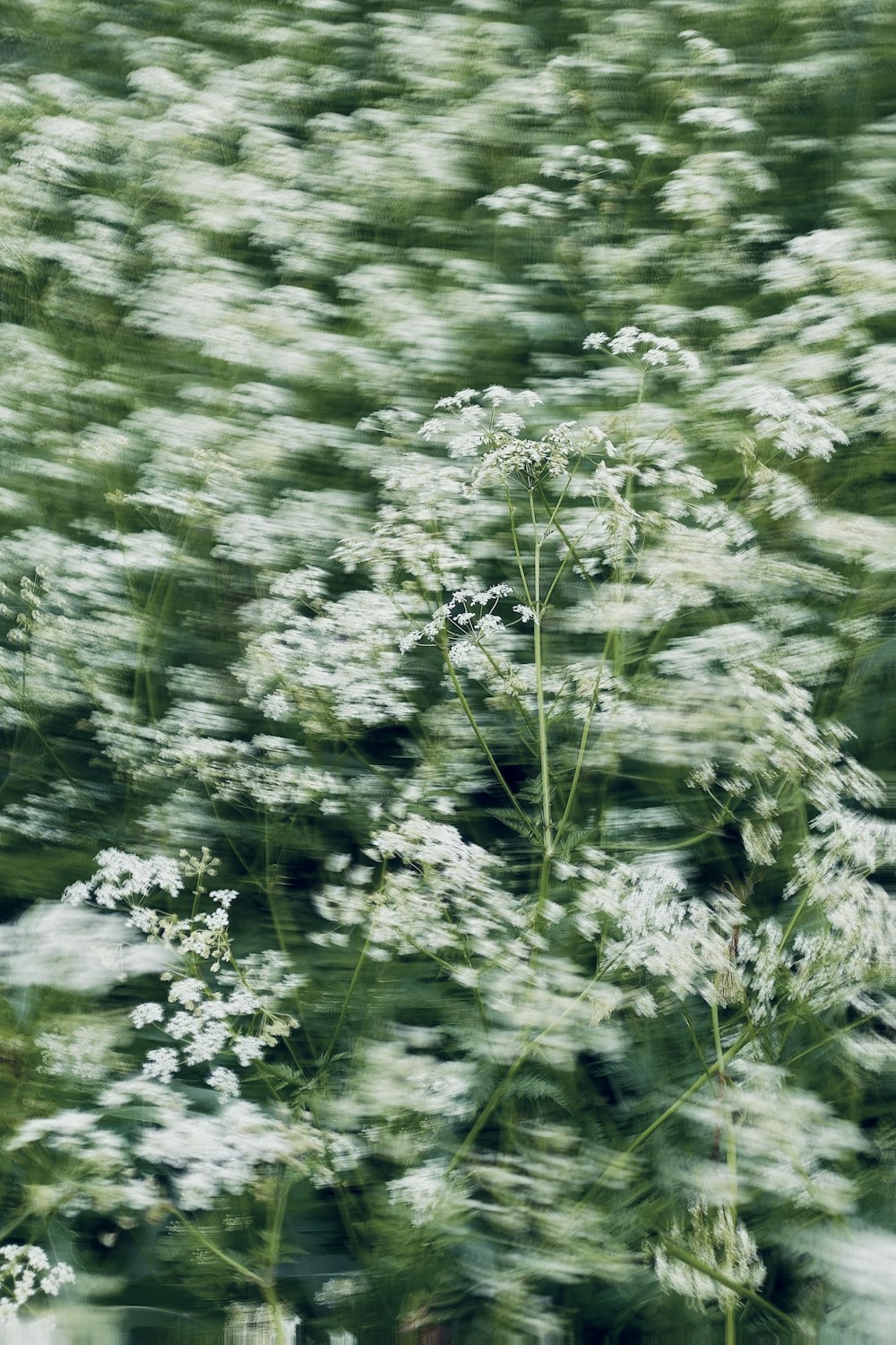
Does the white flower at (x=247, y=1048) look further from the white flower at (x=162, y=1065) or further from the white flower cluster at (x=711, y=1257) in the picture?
the white flower cluster at (x=711, y=1257)

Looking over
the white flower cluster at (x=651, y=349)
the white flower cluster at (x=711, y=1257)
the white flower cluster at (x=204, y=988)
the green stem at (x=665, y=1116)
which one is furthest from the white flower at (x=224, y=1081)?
the white flower cluster at (x=651, y=349)

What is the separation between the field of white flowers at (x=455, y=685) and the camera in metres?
1.70

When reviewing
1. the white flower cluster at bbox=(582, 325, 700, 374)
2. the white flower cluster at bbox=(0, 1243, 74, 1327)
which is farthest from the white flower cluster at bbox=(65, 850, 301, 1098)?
the white flower cluster at bbox=(582, 325, 700, 374)

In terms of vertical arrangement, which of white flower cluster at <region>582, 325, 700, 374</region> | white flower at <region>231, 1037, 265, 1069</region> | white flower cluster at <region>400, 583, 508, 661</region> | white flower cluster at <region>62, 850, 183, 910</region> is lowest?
white flower at <region>231, 1037, 265, 1069</region>

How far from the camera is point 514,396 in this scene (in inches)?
87.7

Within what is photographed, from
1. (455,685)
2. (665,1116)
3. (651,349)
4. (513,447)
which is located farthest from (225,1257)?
(651,349)

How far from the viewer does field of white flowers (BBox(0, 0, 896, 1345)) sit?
1.70 meters

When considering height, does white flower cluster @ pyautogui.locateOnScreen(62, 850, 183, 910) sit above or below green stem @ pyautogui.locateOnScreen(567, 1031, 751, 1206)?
above

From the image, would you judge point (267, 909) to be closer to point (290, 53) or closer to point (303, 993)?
point (303, 993)

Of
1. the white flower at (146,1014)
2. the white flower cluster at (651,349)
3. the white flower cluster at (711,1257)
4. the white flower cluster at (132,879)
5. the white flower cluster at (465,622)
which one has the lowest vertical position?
the white flower cluster at (711,1257)

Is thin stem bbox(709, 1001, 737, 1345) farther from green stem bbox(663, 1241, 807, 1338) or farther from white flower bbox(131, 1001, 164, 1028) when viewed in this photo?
white flower bbox(131, 1001, 164, 1028)

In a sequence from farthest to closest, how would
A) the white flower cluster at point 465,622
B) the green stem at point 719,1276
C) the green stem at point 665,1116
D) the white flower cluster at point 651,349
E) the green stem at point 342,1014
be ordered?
the white flower cluster at point 651,349 → the white flower cluster at point 465,622 → the green stem at point 342,1014 → the green stem at point 665,1116 → the green stem at point 719,1276

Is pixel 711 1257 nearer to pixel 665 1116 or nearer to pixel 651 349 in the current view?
pixel 665 1116

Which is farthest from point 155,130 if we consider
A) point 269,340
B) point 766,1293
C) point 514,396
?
point 766,1293
